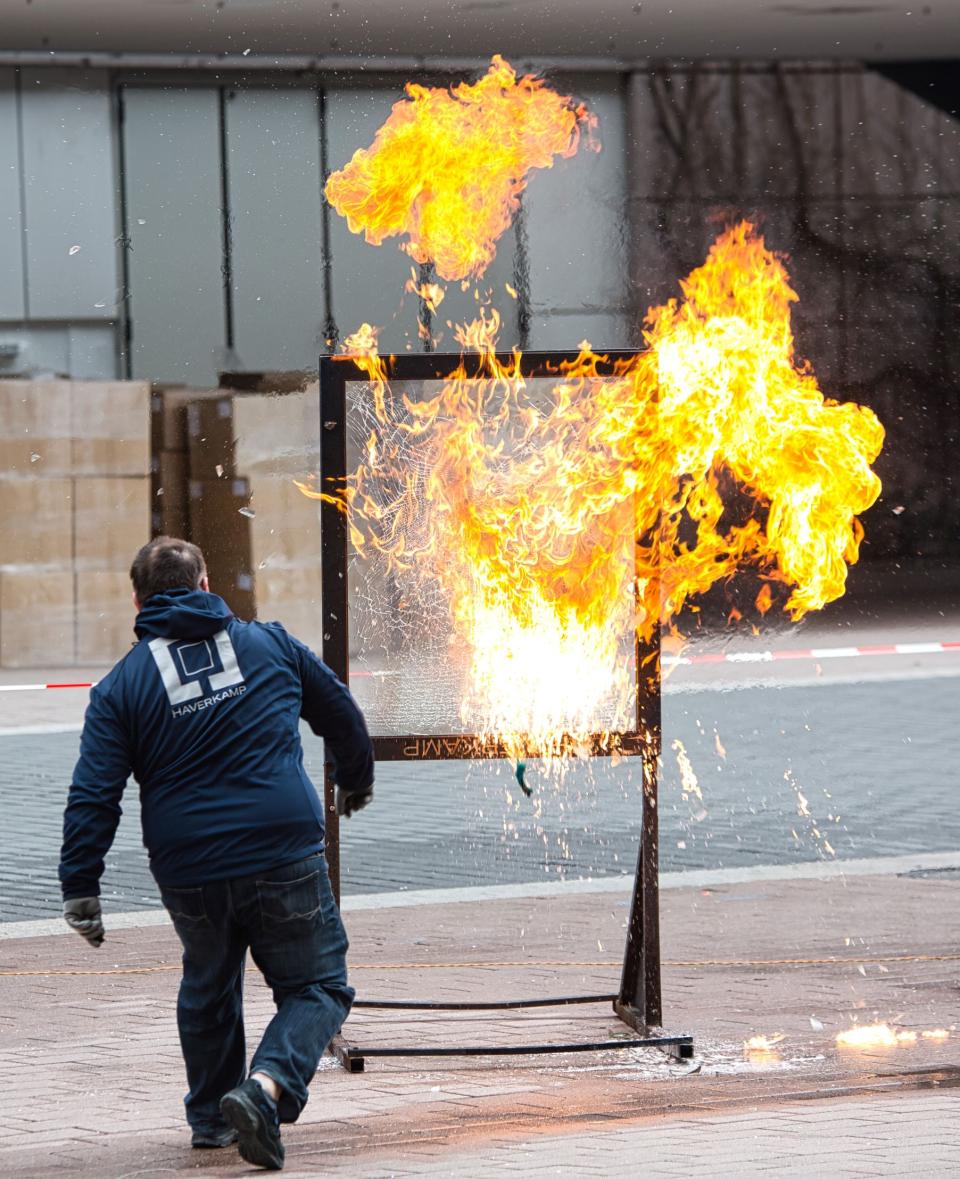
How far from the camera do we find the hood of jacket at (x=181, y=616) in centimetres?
505

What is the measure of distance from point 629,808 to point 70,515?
27.4 feet

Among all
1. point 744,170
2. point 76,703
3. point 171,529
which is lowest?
point 76,703

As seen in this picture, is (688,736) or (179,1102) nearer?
(179,1102)

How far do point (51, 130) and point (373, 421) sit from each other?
505 inches

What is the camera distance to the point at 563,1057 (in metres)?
6.09

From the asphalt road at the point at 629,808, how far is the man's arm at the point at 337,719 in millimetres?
3572

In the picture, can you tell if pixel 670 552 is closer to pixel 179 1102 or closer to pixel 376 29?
pixel 179 1102

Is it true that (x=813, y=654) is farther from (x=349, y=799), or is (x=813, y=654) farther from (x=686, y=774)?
(x=349, y=799)

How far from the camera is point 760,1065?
19.3 ft

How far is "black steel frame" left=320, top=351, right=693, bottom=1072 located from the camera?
603 cm

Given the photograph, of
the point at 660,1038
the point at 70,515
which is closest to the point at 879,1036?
the point at 660,1038

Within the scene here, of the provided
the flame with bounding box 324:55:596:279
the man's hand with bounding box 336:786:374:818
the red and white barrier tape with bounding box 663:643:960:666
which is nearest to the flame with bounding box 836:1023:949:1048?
Result: the man's hand with bounding box 336:786:374:818

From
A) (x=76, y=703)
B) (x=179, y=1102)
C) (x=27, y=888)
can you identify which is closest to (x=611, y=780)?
(x=27, y=888)

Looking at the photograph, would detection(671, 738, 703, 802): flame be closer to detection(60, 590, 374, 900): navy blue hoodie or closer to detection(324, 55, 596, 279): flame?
detection(324, 55, 596, 279): flame
